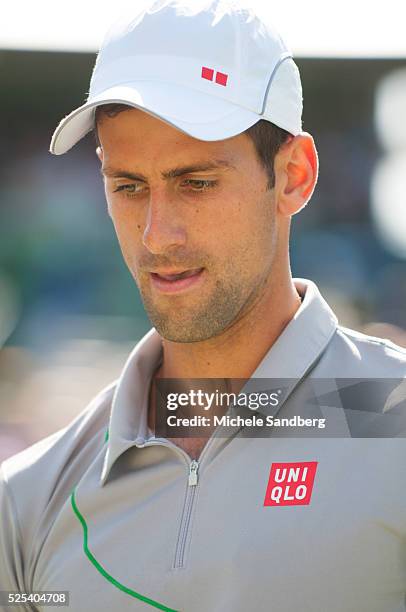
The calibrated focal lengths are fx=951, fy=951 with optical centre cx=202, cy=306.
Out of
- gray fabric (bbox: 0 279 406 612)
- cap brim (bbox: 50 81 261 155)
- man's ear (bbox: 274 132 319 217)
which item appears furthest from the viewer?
man's ear (bbox: 274 132 319 217)

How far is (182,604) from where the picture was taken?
55.9 inches

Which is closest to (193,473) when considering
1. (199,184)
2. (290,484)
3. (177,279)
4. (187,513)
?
(187,513)

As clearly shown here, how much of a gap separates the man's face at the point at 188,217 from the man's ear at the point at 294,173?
5 centimetres

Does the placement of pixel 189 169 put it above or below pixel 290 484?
above

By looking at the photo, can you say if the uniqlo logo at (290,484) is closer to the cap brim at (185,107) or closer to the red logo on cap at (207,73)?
the cap brim at (185,107)

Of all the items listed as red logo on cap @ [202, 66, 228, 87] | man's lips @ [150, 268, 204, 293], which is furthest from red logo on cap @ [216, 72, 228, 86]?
man's lips @ [150, 268, 204, 293]

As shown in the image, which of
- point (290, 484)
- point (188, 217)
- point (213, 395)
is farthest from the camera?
point (213, 395)

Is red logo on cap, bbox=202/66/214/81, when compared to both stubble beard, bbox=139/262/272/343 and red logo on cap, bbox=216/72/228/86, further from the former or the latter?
stubble beard, bbox=139/262/272/343

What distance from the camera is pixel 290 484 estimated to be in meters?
1.40

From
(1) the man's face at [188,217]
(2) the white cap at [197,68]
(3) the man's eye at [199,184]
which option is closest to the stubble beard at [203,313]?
(1) the man's face at [188,217]

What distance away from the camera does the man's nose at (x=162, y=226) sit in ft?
4.85

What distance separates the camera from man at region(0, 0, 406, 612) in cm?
138

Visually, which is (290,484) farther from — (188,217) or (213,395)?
(188,217)

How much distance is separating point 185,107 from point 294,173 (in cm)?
27
